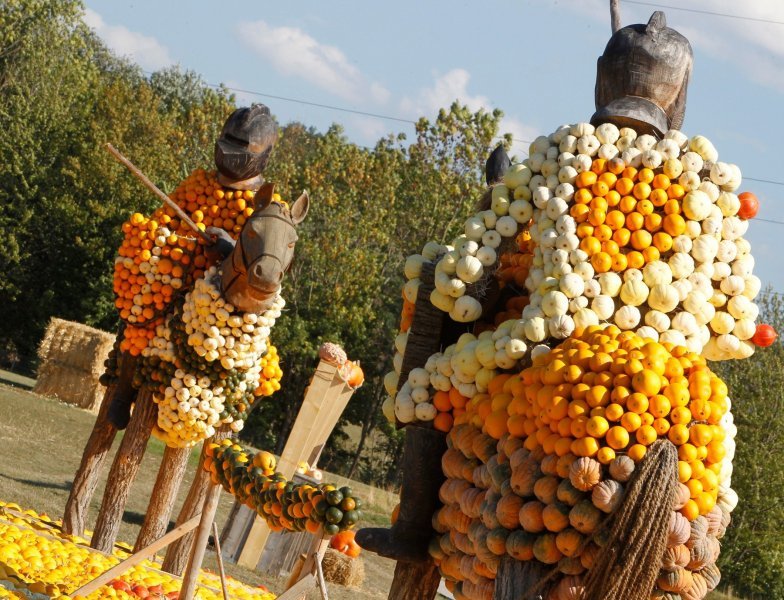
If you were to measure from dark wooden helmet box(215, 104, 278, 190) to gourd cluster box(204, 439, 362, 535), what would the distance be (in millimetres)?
2476

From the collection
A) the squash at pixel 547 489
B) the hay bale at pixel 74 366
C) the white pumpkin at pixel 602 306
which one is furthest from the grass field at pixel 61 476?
the squash at pixel 547 489

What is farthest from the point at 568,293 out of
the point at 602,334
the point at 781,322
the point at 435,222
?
the point at 435,222

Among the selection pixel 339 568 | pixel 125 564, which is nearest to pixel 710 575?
pixel 125 564

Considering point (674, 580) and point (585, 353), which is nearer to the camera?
point (674, 580)

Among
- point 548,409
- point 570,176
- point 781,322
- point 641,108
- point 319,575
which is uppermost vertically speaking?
point 781,322

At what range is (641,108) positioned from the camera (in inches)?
198

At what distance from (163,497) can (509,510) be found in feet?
16.1

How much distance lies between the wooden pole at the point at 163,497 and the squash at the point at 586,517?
5070mm

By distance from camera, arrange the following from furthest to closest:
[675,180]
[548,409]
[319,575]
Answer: [319,575]
[675,180]
[548,409]

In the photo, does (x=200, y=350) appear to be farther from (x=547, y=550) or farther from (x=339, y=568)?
(x=547, y=550)

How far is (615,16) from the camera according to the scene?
553cm

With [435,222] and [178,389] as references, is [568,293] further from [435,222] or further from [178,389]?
[435,222]

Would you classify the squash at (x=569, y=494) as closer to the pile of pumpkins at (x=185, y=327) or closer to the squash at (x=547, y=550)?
the squash at (x=547, y=550)

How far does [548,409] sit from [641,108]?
1.75 meters
